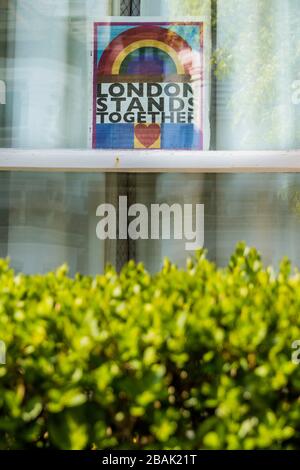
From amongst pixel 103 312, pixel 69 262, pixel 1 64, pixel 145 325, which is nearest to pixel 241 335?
pixel 145 325

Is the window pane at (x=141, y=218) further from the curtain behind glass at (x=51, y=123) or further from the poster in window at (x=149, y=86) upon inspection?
the poster in window at (x=149, y=86)

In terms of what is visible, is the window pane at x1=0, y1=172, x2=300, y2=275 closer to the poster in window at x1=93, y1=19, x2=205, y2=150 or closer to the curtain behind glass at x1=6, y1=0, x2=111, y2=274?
the curtain behind glass at x1=6, y1=0, x2=111, y2=274

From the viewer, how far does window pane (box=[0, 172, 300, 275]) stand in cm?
474

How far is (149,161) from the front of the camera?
185 inches

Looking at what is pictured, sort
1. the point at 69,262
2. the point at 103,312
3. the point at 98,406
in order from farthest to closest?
the point at 69,262 → the point at 103,312 → the point at 98,406

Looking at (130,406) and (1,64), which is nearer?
(130,406)

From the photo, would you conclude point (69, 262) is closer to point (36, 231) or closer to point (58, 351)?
point (36, 231)

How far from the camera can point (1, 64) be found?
192 inches

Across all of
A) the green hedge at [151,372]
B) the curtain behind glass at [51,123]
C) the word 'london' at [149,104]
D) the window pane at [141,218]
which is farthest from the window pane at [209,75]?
the green hedge at [151,372]

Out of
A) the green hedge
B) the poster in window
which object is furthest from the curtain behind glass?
the green hedge

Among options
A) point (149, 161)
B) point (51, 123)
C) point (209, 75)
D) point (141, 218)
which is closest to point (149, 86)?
point (209, 75)

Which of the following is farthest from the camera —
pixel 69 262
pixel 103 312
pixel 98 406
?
pixel 69 262

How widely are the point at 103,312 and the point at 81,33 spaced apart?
3089mm

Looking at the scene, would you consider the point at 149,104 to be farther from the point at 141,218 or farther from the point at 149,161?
the point at 141,218
